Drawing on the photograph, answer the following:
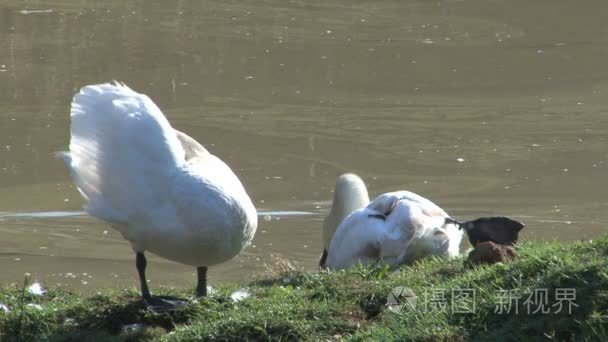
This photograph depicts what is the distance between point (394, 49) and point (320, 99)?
2.32 m

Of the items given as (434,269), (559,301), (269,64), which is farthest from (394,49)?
(559,301)

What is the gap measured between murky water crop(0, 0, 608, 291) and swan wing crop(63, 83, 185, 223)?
199 centimetres

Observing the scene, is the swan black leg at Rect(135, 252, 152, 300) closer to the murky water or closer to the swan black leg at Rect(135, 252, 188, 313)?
the swan black leg at Rect(135, 252, 188, 313)

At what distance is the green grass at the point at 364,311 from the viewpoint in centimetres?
475

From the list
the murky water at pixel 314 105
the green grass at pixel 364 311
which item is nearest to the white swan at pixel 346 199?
the murky water at pixel 314 105

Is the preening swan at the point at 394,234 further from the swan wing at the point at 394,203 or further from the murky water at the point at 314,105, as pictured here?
the murky water at the point at 314,105

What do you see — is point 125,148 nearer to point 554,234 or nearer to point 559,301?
point 559,301

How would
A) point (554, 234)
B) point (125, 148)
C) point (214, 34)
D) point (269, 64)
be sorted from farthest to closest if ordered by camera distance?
point (214, 34), point (269, 64), point (554, 234), point (125, 148)

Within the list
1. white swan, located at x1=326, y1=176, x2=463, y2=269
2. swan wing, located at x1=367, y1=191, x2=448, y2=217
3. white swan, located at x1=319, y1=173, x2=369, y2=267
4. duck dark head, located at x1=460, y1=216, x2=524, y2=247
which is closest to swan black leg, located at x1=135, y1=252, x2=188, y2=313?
white swan, located at x1=326, y1=176, x2=463, y2=269

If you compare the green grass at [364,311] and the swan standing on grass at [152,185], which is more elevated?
the swan standing on grass at [152,185]

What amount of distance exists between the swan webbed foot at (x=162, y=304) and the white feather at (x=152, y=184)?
0.21m

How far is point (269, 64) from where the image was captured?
14055 mm

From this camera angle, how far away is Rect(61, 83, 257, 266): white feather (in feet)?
17.7

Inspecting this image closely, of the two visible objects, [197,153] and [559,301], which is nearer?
[559,301]
